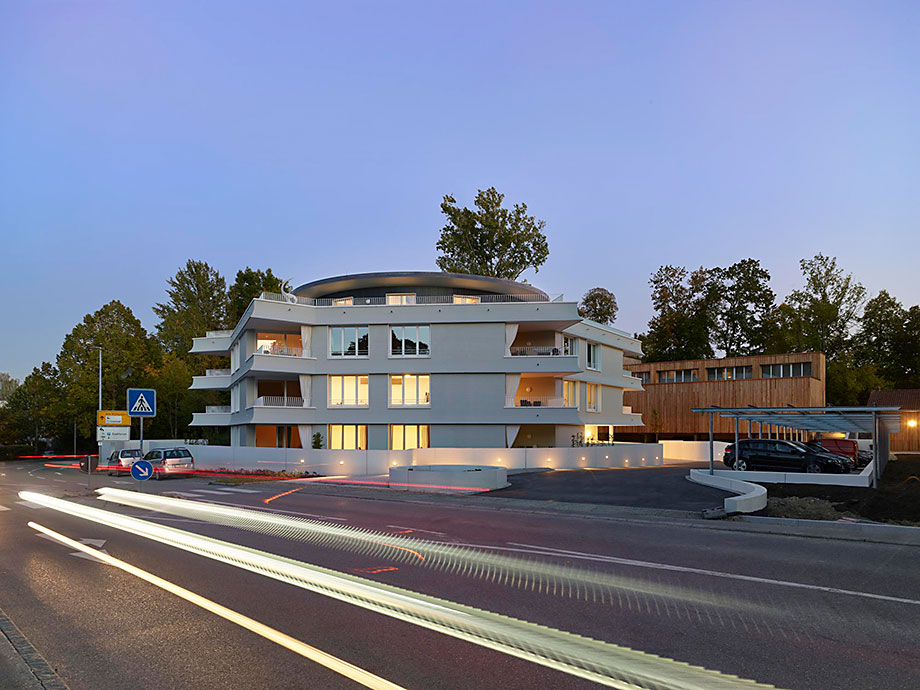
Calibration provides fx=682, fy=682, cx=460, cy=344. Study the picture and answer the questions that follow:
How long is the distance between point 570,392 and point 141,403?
30550 mm

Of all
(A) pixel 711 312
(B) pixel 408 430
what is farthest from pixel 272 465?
(A) pixel 711 312

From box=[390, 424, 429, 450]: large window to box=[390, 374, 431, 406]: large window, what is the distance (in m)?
1.53

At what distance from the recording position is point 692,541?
536 inches

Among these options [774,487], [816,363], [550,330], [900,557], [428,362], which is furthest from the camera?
[816,363]

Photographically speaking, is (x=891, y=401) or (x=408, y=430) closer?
(x=408, y=430)

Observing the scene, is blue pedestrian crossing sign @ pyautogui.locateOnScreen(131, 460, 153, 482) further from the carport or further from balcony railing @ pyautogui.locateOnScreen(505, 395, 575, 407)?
balcony railing @ pyautogui.locateOnScreen(505, 395, 575, 407)

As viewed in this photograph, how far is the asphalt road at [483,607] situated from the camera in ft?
19.1

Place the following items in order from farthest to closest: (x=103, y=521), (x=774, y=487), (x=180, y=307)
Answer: (x=180, y=307)
(x=774, y=487)
(x=103, y=521)

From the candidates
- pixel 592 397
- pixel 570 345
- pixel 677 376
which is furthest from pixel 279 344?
pixel 677 376

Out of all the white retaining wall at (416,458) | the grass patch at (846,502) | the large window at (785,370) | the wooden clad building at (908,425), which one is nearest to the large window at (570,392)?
the white retaining wall at (416,458)

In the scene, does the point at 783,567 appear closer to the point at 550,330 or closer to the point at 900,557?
the point at 900,557

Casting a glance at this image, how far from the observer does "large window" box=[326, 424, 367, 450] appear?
43.0 metres

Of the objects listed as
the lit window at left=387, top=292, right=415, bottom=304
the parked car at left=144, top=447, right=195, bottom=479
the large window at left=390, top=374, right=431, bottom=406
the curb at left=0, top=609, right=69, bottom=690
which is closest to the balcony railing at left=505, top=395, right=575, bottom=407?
the large window at left=390, top=374, right=431, bottom=406

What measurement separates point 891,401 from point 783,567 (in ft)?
173
